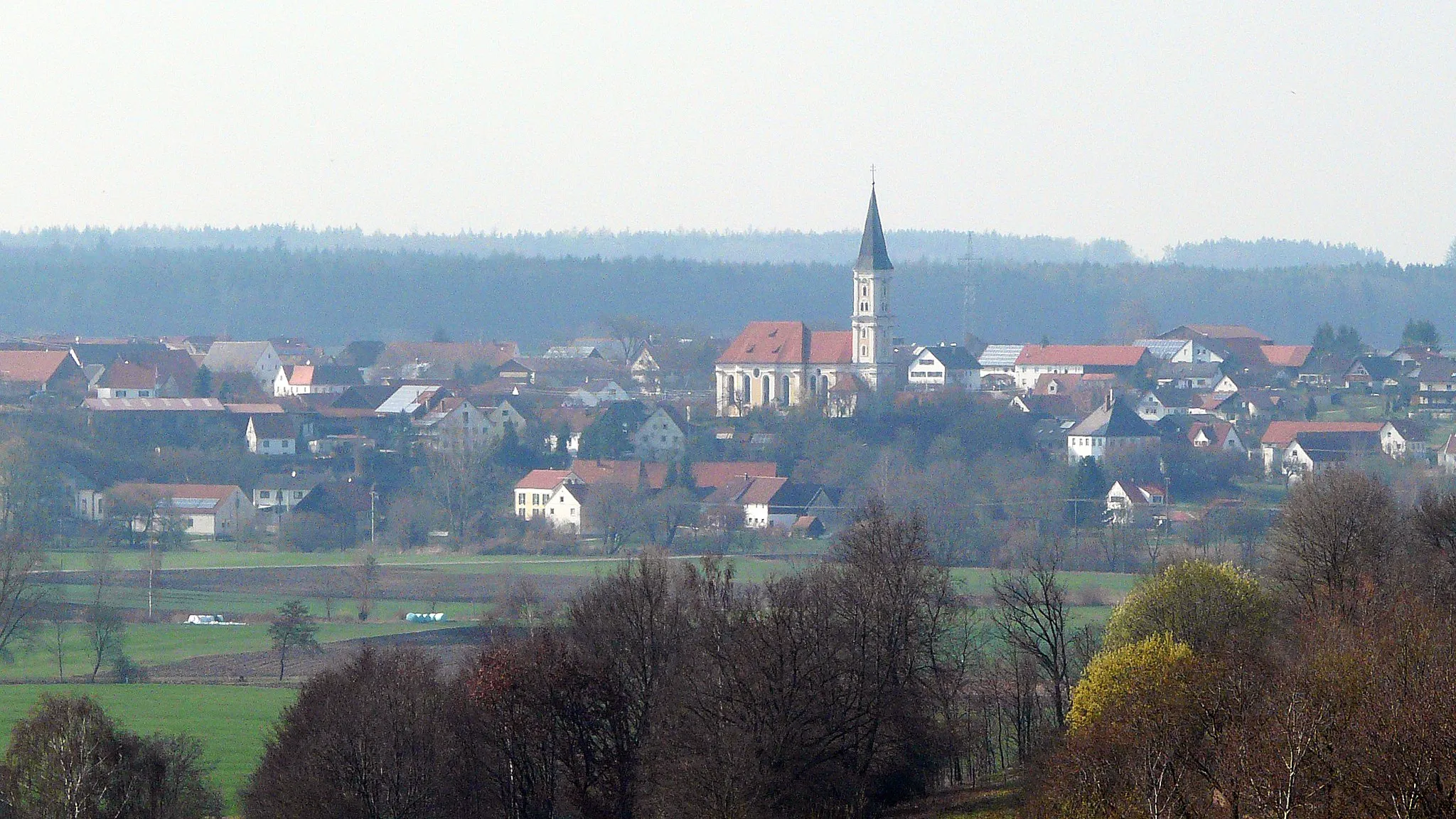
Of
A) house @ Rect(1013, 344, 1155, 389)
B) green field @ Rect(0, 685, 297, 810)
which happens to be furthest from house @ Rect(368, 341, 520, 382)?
green field @ Rect(0, 685, 297, 810)

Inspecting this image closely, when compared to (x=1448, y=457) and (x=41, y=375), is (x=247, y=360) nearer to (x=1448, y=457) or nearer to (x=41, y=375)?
(x=41, y=375)

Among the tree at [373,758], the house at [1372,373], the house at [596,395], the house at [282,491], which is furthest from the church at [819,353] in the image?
the tree at [373,758]

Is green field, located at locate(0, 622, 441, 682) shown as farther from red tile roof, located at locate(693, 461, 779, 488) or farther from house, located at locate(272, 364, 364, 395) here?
house, located at locate(272, 364, 364, 395)

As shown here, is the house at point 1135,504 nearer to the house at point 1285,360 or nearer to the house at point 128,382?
the house at point 1285,360

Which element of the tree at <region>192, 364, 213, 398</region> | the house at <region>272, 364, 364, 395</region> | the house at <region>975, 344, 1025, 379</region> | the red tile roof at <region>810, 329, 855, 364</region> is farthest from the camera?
the house at <region>975, 344, 1025, 379</region>

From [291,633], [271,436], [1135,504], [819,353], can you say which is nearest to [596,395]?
[819,353]

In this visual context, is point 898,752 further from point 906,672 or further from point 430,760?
point 430,760
